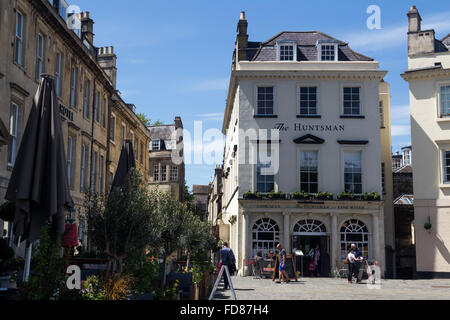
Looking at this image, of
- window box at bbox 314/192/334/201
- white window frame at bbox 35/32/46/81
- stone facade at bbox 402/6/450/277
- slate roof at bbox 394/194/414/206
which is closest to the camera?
white window frame at bbox 35/32/46/81

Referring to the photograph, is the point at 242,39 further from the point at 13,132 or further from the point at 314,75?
the point at 13,132

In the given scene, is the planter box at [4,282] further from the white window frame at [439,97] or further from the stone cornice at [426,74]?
the stone cornice at [426,74]

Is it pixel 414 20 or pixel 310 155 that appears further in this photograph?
pixel 414 20

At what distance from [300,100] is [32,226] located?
80.6ft

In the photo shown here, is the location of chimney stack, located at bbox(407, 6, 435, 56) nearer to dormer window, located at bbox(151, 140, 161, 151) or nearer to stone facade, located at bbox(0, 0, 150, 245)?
stone facade, located at bbox(0, 0, 150, 245)

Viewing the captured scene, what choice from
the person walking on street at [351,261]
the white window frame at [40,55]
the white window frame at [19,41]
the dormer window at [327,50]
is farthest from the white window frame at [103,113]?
the person walking on street at [351,261]

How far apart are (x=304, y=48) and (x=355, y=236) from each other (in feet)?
38.5

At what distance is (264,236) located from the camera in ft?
104

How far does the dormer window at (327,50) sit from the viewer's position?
110 feet

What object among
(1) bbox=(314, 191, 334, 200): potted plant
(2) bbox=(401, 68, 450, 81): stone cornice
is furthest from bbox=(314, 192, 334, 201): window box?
(2) bbox=(401, 68, 450, 81): stone cornice

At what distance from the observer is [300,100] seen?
107ft

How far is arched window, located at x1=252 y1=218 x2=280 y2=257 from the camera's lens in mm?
31516

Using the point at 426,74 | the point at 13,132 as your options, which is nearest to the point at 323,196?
the point at 426,74

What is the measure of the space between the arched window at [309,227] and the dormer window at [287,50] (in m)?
9.75
